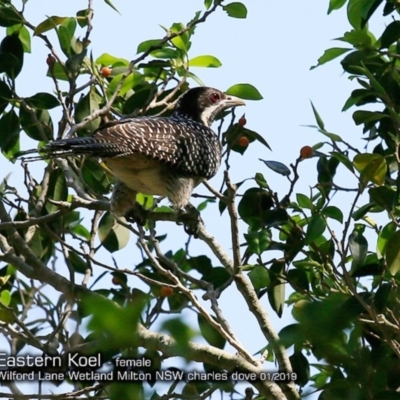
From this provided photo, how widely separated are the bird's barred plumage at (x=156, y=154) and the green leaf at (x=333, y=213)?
46.0 inches

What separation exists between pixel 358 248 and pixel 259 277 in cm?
48

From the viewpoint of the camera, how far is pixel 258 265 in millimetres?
3828

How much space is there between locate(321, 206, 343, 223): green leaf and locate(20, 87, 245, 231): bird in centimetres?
86

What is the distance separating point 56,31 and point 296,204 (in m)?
1.68

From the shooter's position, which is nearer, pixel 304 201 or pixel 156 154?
pixel 304 201

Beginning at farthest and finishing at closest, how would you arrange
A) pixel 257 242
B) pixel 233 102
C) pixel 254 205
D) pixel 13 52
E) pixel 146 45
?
pixel 233 102
pixel 146 45
pixel 13 52
pixel 254 205
pixel 257 242

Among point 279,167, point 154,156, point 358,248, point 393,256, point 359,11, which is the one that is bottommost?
point 393,256

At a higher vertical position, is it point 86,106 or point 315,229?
point 86,106

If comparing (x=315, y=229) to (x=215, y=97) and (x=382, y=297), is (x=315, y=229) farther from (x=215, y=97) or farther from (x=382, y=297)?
(x=215, y=97)

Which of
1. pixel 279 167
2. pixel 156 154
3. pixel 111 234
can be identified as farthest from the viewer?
pixel 156 154

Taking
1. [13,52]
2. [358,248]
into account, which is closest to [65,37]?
[13,52]

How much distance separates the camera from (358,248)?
3.70m

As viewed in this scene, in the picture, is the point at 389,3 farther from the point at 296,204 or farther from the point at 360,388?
the point at 360,388

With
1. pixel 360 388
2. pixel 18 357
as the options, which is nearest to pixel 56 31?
pixel 18 357
